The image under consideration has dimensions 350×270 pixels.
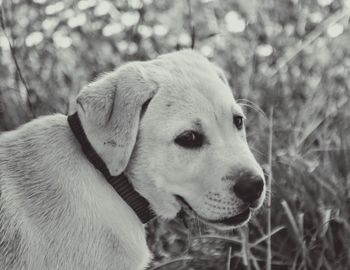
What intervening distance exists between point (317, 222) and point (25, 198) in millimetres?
2303

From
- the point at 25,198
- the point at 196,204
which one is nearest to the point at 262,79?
the point at 196,204

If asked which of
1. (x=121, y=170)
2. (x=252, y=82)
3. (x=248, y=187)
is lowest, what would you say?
(x=252, y=82)

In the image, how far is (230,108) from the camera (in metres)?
3.13

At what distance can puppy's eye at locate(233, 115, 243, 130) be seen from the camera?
321cm

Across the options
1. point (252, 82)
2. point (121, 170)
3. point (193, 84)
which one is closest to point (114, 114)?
point (121, 170)

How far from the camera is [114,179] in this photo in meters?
2.93

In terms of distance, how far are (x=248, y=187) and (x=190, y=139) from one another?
365mm

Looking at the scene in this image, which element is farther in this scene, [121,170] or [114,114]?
[114,114]

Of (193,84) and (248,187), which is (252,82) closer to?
(193,84)

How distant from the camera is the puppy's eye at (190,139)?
296 centimetres

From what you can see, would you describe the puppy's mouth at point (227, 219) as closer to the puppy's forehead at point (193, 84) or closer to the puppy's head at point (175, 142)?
the puppy's head at point (175, 142)

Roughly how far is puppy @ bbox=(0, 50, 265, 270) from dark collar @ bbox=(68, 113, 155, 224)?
0.02 meters

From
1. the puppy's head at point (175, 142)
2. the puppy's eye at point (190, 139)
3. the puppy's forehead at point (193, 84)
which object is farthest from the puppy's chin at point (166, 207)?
the puppy's forehead at point (193, 84)

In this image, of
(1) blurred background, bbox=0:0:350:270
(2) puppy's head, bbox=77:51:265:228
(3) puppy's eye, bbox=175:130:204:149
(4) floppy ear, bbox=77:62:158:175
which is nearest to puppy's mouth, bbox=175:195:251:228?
(2) puppy's head, bbox=77:51:265:228
